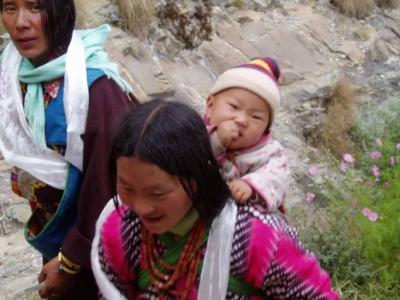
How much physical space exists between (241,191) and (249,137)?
0.14 m

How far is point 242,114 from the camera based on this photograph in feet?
5.83

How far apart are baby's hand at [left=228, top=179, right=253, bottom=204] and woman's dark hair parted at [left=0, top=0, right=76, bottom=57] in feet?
2.83

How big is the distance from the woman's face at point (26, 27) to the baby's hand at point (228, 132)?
31.3 inches

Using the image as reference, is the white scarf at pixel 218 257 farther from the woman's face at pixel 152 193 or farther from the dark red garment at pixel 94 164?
the dark red garment at pixel 94 164

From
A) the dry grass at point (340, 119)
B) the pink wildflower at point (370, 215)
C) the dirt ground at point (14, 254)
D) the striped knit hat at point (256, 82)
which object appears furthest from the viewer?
the dry grass at point (340, 119)

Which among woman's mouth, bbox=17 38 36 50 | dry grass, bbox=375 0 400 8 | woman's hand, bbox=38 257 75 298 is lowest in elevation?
dry grass, bbox=375 0 400 8

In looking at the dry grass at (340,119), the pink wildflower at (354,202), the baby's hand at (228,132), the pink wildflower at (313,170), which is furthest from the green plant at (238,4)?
the baby's hand at (228,132)

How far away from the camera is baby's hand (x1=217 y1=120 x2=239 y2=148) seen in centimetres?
175

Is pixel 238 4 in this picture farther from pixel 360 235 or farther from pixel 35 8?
pixel 35 8

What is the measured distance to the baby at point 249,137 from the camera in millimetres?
1725

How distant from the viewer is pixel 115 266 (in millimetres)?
1828

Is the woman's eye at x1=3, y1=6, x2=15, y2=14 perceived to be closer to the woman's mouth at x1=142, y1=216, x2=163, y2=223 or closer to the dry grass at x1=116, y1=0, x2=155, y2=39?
the woman's mouth at x1=142, y1=216, x2=163, y2=223

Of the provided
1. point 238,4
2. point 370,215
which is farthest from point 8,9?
point 238,4

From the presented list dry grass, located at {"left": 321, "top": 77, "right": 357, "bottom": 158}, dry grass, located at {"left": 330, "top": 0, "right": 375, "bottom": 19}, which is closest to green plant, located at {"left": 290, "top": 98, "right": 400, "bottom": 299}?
dry grass, located at {"left": 321, "top": 77, "right": 357, "bottom": 158}
